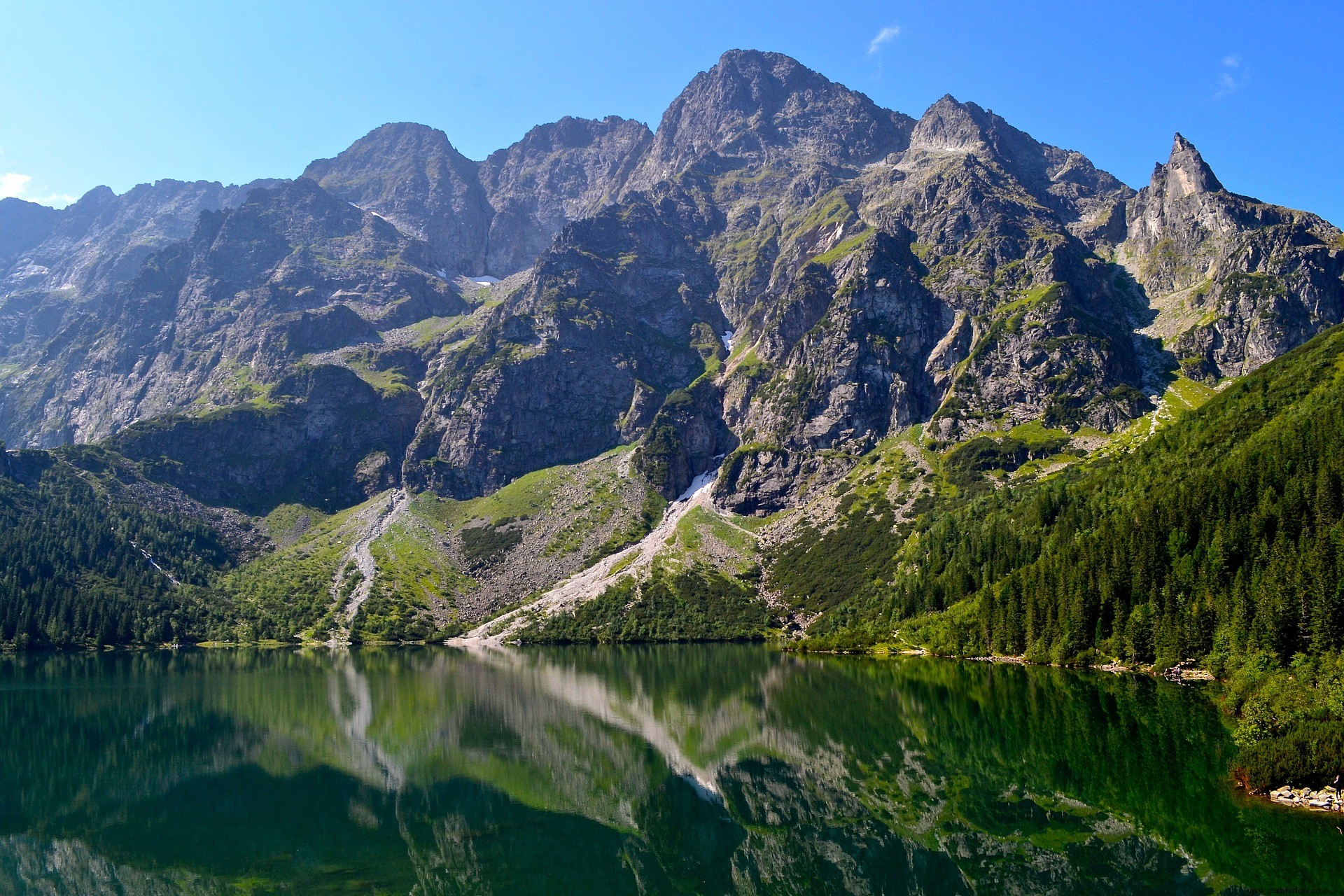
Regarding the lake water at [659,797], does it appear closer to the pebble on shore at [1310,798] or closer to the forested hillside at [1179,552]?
the pebble on shore at [1310,798]

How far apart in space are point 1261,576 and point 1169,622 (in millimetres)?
10691

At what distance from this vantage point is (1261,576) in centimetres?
8544

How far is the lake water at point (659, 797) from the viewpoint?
3203cm

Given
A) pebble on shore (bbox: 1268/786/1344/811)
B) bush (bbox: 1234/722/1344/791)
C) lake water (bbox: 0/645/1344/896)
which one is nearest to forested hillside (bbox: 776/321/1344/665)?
lake water (bbox: 0/645/1344/896)

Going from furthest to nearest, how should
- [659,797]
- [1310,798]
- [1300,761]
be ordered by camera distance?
[659,797]
[1300,761]
[1310,798]

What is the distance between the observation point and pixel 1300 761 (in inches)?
1510

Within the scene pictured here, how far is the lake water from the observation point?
3203 cm

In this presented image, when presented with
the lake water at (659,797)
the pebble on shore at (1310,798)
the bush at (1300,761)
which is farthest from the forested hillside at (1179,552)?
the pebble on shore at (1310,798)

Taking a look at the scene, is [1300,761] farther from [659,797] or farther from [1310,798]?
[659,797]

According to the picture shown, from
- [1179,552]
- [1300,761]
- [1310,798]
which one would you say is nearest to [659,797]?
[1310,798]

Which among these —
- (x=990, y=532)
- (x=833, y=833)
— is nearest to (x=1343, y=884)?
(x=833, y=833)

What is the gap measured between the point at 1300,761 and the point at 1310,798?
169 cm

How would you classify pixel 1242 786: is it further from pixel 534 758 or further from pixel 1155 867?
pixel 534 758

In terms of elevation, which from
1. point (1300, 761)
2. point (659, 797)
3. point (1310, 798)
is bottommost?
point (659, 797)
